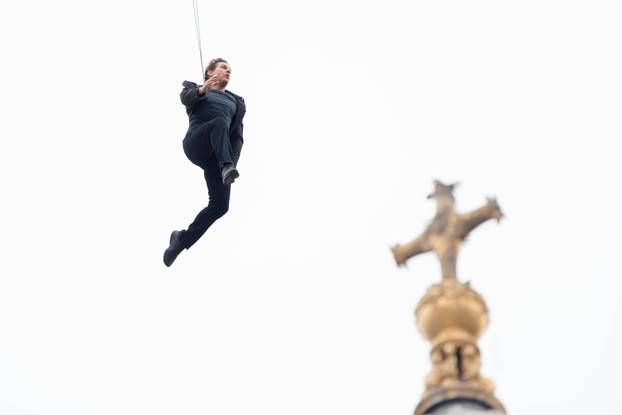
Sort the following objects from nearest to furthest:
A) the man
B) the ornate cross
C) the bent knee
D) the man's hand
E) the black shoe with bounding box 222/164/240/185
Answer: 1. the ornate cross
2. the black shoe with bounding box 222/164/240/185
3. the man's hand
4. the man
5. the bent knee

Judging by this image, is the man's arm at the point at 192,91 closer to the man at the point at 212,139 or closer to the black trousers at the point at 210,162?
the man at the point at 212,139

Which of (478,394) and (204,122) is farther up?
(204,122)

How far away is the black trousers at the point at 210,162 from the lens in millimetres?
27562

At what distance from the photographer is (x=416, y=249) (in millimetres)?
26656

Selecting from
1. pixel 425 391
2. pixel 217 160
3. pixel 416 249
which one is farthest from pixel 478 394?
pixel 217 160

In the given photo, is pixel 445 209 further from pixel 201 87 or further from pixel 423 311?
pixel 201 87

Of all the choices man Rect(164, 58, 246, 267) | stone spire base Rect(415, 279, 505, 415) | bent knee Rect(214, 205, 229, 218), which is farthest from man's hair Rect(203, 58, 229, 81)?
A: stone spire base Rect(415, 279, 505, 415)

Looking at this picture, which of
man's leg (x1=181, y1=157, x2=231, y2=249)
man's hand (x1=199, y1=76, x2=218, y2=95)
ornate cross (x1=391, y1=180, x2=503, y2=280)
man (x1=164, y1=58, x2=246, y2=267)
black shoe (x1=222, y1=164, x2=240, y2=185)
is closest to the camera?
ornate cross (x1=391, y1=180, x2=503, y2=280)

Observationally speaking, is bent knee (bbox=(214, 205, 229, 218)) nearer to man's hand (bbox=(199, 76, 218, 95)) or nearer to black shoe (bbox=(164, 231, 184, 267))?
black shoe (bbox=(164, 231, 184, 267))

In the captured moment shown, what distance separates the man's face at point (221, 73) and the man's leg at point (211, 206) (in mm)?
1096

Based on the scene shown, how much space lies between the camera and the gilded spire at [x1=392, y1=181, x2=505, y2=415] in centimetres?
2455

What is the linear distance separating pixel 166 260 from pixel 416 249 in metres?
3.85

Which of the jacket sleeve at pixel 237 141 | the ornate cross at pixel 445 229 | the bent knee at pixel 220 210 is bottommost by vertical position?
the ornate cross at pixel 445 229

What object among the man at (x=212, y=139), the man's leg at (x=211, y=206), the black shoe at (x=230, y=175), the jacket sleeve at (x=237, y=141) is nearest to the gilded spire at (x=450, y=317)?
the black shoe at (x=230, y=175)
